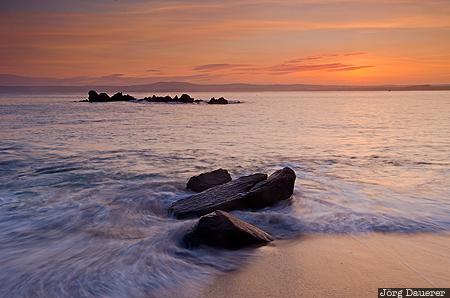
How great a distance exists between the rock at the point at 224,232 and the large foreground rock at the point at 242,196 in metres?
1.31

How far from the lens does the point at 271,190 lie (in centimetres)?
751

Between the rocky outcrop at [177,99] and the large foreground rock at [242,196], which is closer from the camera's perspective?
the large foreground rock at [242,196]

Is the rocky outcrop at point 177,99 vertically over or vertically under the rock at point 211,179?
over

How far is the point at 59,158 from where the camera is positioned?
45.9ft

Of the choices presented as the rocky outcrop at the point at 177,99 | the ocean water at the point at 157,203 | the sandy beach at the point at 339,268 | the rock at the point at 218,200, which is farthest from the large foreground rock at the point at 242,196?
the rocky outcrop at the point at 177,99

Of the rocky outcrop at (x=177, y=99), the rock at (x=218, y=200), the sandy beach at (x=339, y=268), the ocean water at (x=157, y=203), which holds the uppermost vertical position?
the rocky outcrop at (x=177, y=99)

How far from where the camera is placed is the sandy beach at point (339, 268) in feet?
14.1

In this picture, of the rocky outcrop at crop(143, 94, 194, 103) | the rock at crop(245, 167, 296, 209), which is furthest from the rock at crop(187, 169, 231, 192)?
the rocky outcrop at crop(143, 94, 194, 103)

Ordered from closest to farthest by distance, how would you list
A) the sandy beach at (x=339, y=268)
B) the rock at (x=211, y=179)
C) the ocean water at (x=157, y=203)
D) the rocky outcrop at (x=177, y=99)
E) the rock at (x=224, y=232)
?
1. the sandy beach at (x=339, y=268)
2. the ocean water at (x=157, y=203)
3. the rock at (x=224, y=232)
4. the rock at (x=211, y=179)
5. the rocky outcrop at (x=177, y=99)

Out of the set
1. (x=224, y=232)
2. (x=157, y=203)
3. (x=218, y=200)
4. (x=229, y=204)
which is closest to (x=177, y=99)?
(x=157, y=203)

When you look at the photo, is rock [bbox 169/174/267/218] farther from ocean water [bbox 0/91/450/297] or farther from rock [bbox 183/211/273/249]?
rock [bbox 183/211/273/249]

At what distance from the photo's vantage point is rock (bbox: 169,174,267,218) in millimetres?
7000

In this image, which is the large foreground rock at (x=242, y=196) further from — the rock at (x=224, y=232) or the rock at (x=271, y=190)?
the rock at (x=224, y=232)

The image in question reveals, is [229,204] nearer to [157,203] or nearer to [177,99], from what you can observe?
[157,203]
